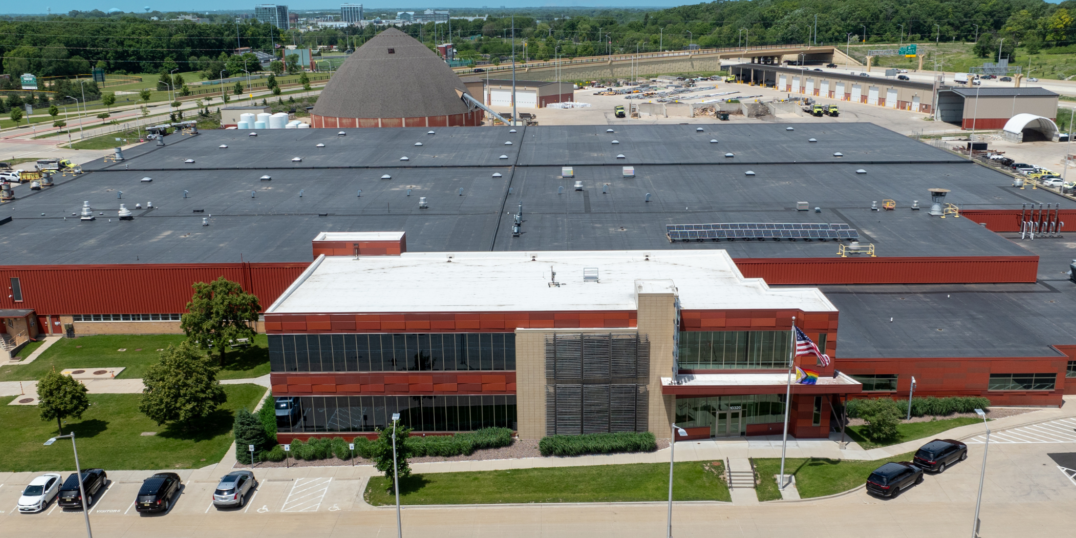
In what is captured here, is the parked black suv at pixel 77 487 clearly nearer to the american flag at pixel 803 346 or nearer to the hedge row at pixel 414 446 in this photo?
the hedge row at pixel 414 446

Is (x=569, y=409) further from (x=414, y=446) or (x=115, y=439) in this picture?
(x=115, y=439)

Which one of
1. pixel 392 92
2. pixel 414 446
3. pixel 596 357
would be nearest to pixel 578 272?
pixel 596 357

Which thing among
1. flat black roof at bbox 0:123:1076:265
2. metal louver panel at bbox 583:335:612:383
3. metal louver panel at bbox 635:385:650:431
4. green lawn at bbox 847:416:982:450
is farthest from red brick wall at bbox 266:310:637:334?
flat black roof at bbox 0:123:1076:265

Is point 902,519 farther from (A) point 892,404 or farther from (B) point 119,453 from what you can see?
(B) point 119,453

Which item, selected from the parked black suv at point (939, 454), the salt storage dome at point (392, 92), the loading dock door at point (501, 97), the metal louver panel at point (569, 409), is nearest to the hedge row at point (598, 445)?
the metal louver panel at point (569, 409)

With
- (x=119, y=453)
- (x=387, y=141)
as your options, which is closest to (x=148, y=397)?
(x=119, y=453)

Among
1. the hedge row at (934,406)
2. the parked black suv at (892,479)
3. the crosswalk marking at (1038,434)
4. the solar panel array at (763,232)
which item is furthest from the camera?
the solar panel array at (763,232)
